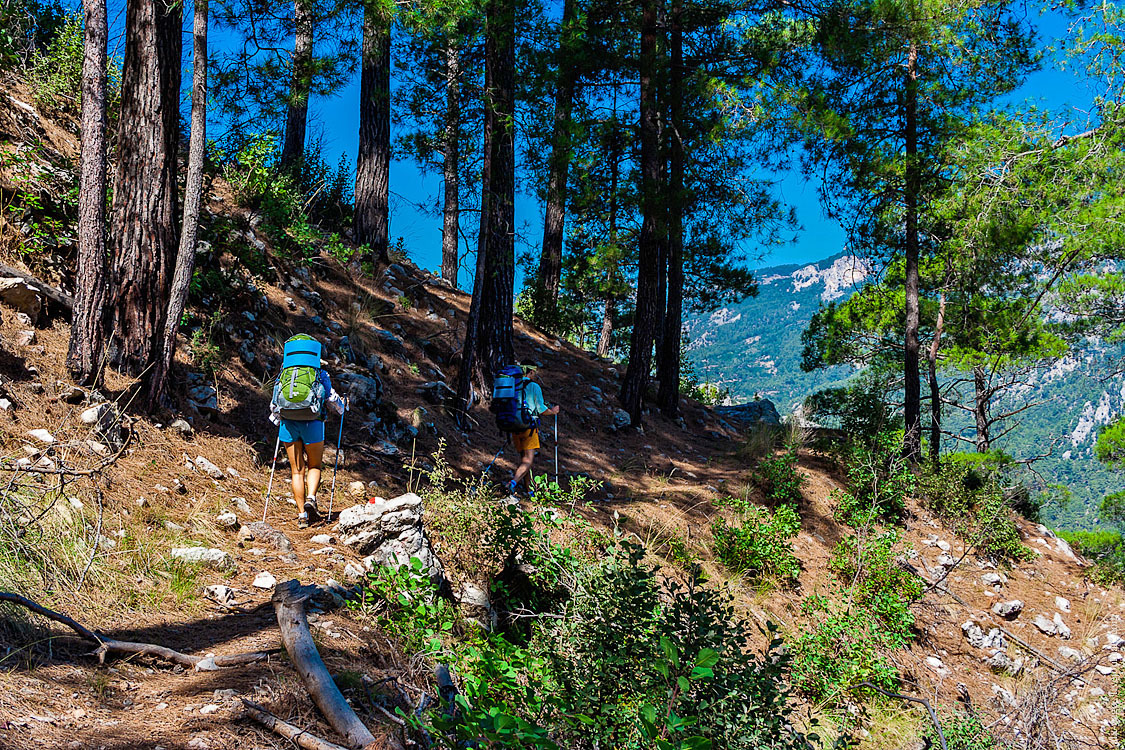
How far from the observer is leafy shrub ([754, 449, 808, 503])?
9.63 m

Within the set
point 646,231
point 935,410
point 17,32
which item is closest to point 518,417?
point 646,231

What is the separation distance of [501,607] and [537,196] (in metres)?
6.14

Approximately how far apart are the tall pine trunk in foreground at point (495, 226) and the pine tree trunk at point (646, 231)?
2.36 m

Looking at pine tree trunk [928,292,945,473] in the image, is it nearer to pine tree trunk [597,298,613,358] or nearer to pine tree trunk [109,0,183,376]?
pine tree trunk [597,298,613,358]

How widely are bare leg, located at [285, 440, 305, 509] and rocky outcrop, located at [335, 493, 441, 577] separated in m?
0.57

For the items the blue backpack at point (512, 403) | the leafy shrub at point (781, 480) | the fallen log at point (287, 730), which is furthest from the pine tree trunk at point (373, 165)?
the fallen log at point (287, 730)

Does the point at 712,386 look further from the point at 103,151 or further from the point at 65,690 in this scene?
the point at 65,690

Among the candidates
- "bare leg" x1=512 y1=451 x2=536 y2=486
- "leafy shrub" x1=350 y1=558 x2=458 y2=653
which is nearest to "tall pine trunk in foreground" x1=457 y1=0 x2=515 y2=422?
"bare leg" x1=512 y1=451 x2=536 y2=486

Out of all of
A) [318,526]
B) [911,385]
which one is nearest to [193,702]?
[318,526]

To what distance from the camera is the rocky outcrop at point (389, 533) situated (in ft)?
15.9

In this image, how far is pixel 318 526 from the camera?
5598mm

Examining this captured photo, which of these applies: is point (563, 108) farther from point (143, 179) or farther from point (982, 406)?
point (982, 406)

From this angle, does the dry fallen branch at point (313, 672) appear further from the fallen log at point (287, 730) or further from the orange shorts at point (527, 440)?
the orange shorts at point (527, 440)

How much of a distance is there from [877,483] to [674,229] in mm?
4954
